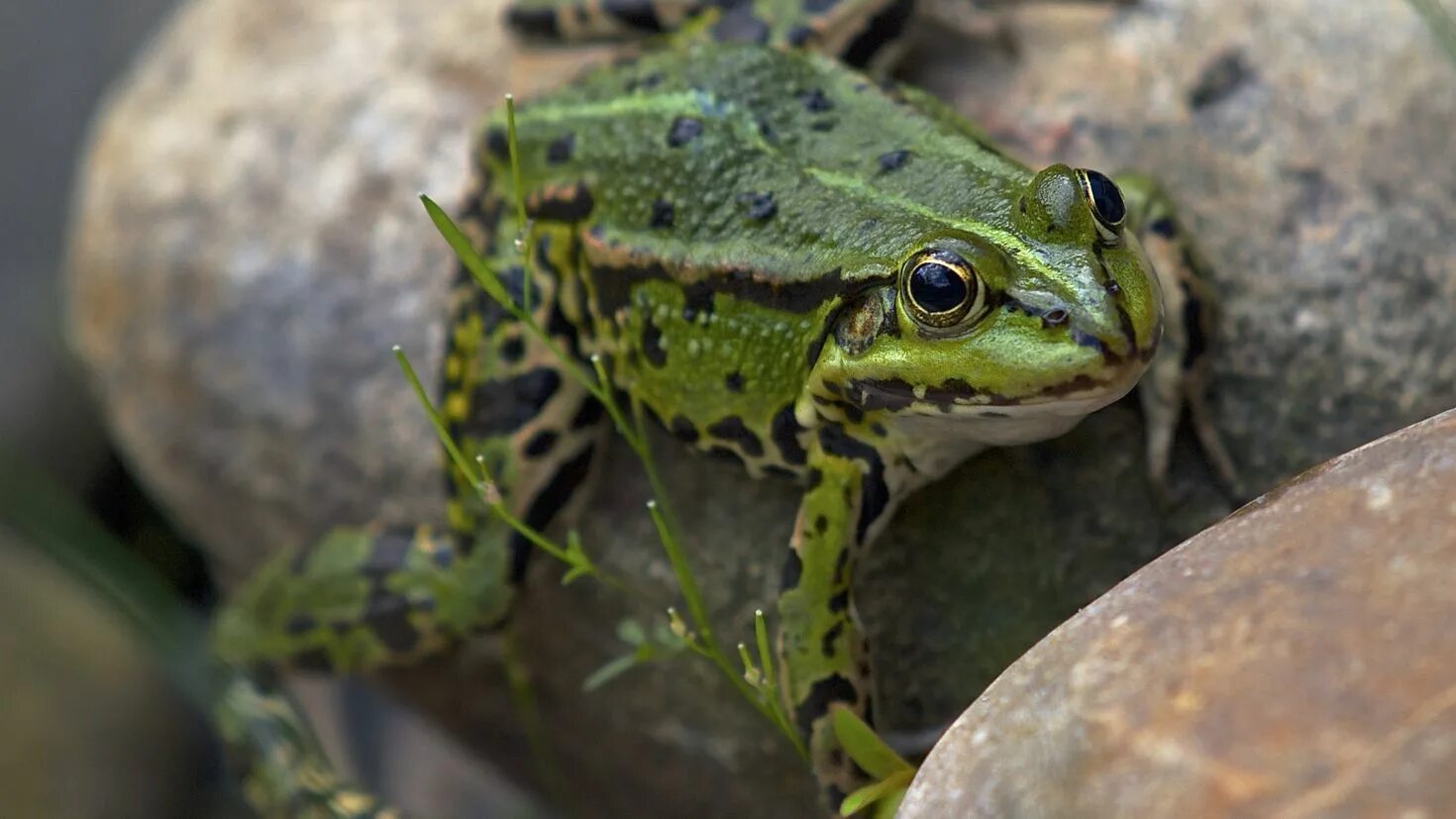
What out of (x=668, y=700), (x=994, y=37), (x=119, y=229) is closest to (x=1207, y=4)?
(x=994, y=37)

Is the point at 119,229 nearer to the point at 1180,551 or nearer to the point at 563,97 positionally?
the point at 563,97

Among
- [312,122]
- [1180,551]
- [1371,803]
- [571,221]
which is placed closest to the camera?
[1371,803]

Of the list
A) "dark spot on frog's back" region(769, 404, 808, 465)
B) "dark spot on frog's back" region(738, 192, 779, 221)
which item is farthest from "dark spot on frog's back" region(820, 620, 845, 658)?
"dark spot on frog's back" region(738, 192, 779, 221)

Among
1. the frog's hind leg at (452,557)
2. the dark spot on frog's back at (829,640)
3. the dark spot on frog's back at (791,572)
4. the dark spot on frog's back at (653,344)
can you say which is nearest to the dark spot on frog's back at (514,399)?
the frog's hind leg at (452,557)

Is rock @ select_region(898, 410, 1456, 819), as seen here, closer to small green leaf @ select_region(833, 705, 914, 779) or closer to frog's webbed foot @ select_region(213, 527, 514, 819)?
small green leaf @ select_region(833, 705, 914, 779)

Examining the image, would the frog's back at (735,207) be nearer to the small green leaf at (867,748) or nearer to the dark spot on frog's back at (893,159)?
the dark spot on frog's back at (893,159)

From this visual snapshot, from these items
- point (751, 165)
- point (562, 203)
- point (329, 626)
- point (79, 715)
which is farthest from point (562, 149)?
point (79, 715)
